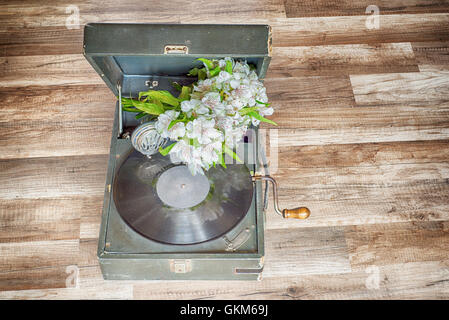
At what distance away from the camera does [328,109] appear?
1813mm

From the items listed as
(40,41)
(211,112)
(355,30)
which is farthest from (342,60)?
(40,41)

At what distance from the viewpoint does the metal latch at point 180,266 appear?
3.80ft

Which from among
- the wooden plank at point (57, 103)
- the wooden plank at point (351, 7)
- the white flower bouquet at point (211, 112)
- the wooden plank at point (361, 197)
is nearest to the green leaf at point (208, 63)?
the white flower bouquet at point (211, 112)

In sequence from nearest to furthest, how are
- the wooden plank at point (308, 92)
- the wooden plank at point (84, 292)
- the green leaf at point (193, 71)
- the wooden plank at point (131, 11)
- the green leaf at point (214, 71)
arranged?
1. the green leaf at point (214, 71)
2. the green leaf at point (193, 71)
3. the wooden plank at point (84, 292)
4. the wooden plank at point (308, 92)
5. the wooden plank at point (131, 11)

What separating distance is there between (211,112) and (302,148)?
83 centimetres

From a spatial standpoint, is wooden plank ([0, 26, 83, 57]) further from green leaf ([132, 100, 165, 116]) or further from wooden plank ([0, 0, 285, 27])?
green leaf ([132, 100, 165, 116])

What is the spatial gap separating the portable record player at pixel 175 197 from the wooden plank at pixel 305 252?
25 cm

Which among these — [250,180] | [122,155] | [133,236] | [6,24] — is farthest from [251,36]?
[6,24]

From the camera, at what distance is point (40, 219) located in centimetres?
155

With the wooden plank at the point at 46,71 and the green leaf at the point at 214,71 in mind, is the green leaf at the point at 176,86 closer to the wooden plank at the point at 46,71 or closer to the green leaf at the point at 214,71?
the green leaf at the point at 214,71

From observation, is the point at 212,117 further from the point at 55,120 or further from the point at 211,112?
the point at 55,120

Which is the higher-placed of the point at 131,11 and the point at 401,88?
the point at 131,11

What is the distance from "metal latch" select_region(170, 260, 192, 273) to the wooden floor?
0.28m

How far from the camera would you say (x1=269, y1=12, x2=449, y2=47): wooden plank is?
1.99m
